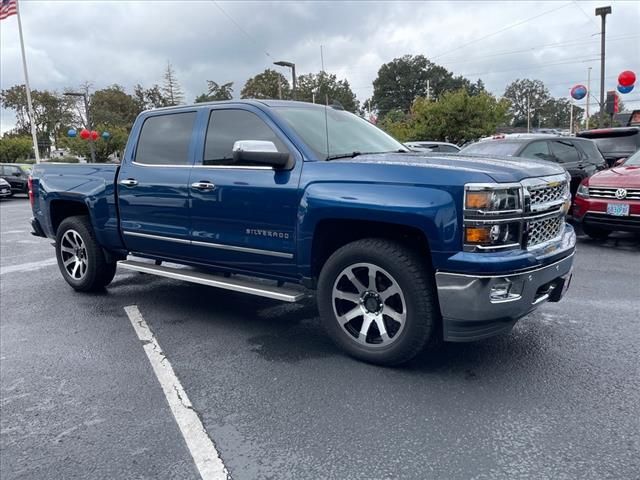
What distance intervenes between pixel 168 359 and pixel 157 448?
1266 millimetres

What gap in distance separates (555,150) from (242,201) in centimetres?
751

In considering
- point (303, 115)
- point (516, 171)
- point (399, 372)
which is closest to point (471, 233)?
point (516, 171)

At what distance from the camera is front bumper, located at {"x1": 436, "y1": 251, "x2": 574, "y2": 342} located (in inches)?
124

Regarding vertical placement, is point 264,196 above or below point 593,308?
above

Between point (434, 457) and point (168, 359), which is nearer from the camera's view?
point (434, 457)

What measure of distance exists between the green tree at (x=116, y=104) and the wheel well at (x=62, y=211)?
72.4m

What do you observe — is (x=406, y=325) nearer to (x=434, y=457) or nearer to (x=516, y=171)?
(x=434, y=457)

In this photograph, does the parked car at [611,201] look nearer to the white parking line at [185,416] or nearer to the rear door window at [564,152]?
the rear door window at [564,152]

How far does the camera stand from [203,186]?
4.40 meters

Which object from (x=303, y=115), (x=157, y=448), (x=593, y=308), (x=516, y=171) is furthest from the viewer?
(x=593, y=308)

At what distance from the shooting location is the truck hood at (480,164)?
127 inches

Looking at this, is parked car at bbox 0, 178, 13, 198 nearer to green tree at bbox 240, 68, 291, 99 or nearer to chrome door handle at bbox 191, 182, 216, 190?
chrome door handle at bbox 191, 182, 216, 190

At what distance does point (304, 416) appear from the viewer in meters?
3.07

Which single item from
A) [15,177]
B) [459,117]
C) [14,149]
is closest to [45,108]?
[14,149]
